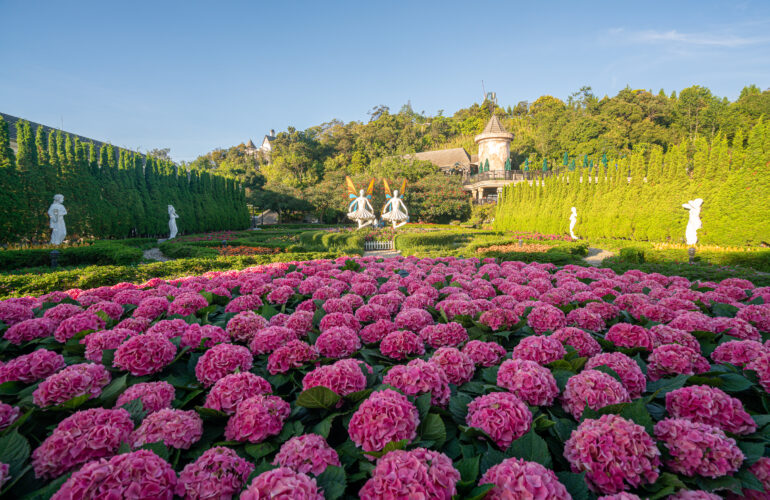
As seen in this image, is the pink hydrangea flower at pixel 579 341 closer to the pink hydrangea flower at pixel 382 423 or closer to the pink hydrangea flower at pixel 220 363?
the pink hydrangea flower at pixel 382 423

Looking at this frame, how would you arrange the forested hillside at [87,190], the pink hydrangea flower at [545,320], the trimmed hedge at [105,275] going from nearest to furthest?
the pink hydrangea flower at [545,320] → the trimmed hedge at [105,275] → the forested hillside at [87,190]

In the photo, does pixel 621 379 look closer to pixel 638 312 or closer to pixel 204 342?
pixel 638 312

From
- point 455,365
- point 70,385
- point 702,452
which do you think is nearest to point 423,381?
point 455,365

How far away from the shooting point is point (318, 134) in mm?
54531

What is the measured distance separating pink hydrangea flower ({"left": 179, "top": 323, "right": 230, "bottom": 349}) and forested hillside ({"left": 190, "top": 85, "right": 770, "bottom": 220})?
26.9m

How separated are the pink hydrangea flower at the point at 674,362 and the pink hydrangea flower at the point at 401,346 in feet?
3.63

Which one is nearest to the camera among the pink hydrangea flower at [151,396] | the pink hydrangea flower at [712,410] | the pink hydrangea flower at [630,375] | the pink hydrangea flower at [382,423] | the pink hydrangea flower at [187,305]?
the pink hydrangea flower at [382,423]

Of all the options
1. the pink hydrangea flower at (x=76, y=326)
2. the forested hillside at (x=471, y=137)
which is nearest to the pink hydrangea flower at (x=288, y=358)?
the pink hydrangea flower at (x=76, y=326)

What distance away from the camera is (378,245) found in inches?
596

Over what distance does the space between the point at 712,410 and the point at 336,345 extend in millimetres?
1505

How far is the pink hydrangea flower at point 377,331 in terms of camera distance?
199 centimetres

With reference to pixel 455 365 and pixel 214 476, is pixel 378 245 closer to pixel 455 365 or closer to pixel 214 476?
pixel 455 365

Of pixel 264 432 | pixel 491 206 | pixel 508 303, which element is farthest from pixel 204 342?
pixel 491 206

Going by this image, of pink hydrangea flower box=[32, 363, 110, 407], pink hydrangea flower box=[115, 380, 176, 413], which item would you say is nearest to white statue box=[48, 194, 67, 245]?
pink hydrangea flower box=[32, 363, 110, 407]
